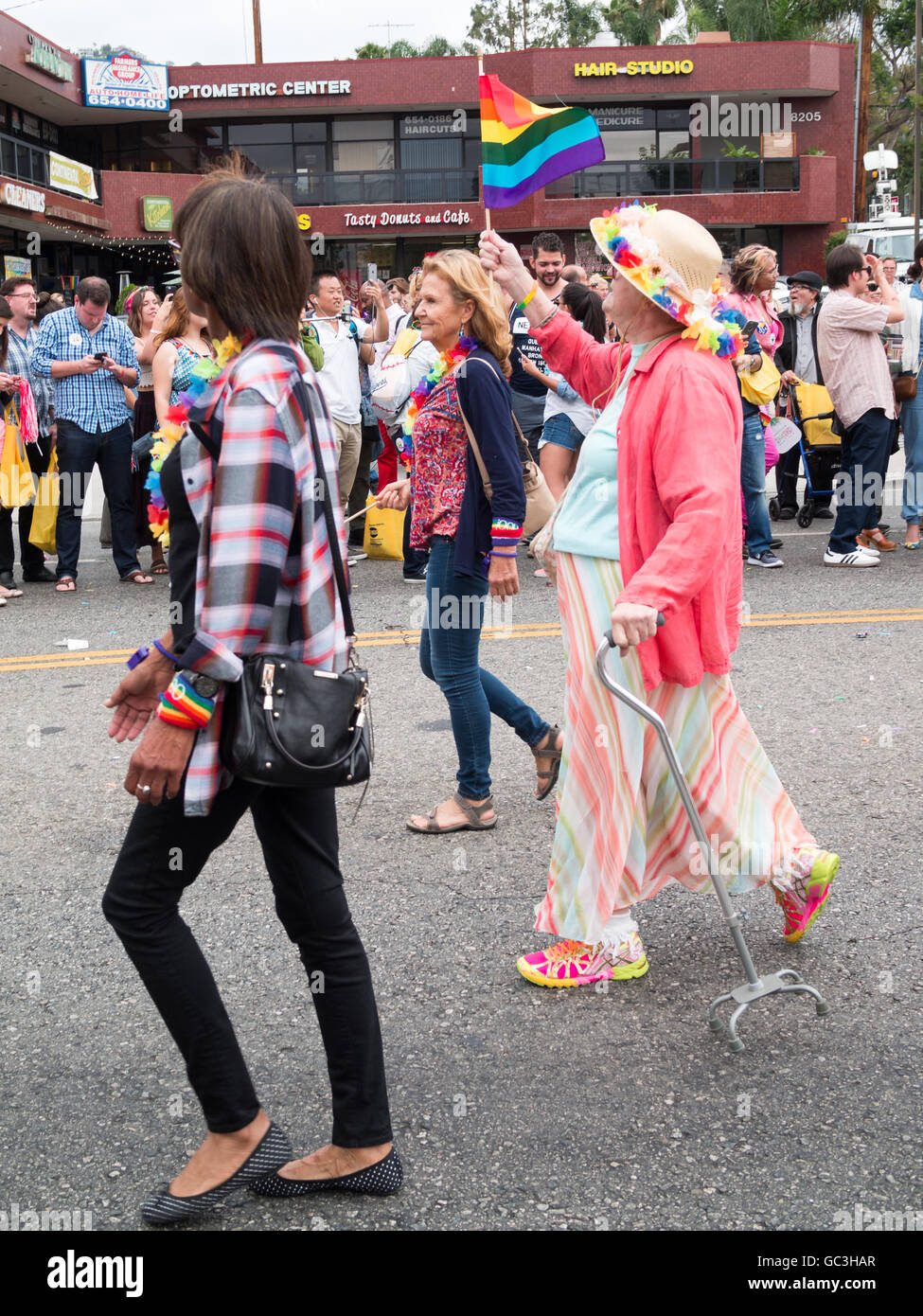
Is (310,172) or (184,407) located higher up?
(310,172)

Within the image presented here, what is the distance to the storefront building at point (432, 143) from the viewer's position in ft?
125

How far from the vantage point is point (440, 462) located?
4426 mm

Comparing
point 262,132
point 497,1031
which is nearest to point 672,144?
point 262,132

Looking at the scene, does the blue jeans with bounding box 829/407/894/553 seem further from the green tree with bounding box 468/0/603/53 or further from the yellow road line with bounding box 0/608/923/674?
the green tree with bounding box 468/0/603/53

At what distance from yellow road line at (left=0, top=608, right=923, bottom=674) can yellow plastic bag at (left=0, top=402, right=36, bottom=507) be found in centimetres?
198

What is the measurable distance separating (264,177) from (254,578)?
2.75 ft

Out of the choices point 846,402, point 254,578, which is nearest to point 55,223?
point 846,402

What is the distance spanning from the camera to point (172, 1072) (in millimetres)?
3100

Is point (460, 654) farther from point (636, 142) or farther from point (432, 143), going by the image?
point (636, 142)

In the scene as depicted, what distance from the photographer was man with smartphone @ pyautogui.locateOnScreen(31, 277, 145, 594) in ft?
30.4

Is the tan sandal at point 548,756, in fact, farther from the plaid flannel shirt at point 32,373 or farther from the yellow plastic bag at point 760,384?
the plaid flannel shirt at point 32,373

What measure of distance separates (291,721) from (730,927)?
Answer: 134 centimetres

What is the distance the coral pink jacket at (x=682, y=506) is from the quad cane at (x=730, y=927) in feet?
0.41

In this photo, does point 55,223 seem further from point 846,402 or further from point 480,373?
point 480,373
